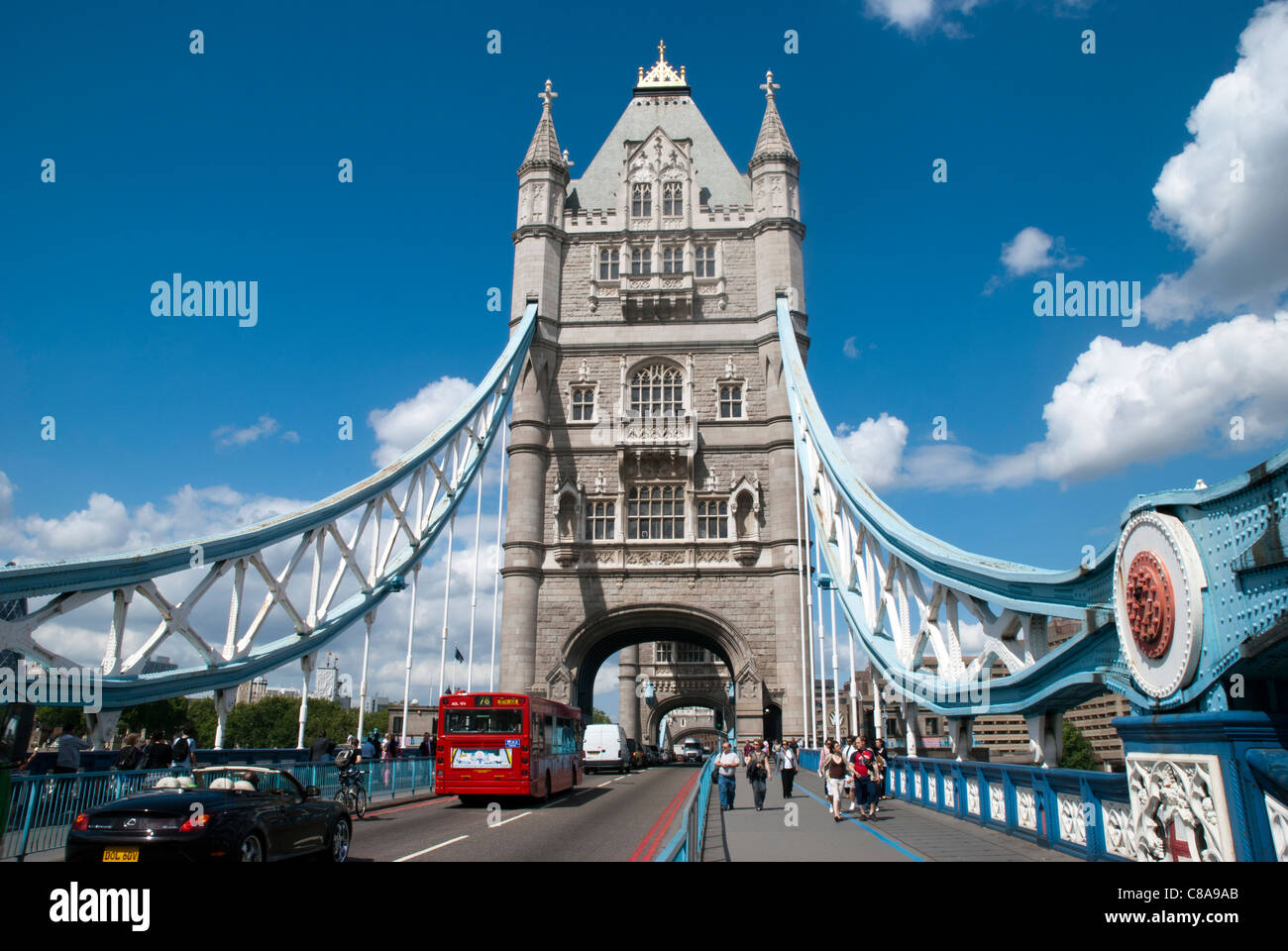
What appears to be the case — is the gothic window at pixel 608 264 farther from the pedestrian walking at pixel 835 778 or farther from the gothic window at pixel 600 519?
the pedestrian walking at pixel 835 778

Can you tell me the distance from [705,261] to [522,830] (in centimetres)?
2846

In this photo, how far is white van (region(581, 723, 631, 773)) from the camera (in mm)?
36000

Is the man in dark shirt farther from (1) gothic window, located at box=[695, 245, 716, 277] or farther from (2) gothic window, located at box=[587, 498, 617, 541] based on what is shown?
(1) gothic window, located at box=[695, 245, 716, 277]

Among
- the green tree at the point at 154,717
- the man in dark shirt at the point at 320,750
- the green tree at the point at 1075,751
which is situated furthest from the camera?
the green tree at the point at 1075,751

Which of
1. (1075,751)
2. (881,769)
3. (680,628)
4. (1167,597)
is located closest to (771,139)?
(680,628)

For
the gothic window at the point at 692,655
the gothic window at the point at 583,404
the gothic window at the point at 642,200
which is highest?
the gothic window at the point at 642,200

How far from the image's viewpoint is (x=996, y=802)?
12570 mm

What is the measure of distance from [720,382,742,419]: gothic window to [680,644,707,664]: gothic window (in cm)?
3104

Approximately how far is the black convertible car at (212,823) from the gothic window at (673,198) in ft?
106

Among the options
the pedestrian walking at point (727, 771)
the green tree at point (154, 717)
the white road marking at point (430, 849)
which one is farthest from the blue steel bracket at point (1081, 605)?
the green tree at point (154, 717)

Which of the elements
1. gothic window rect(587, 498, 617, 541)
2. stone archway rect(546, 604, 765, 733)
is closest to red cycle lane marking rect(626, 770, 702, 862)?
stone archway rect(546, 604, 765, 733)

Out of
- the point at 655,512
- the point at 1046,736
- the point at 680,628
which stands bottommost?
the point at 1046,736

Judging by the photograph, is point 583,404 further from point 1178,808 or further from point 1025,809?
point 1178,808

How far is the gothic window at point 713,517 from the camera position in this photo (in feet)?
113
